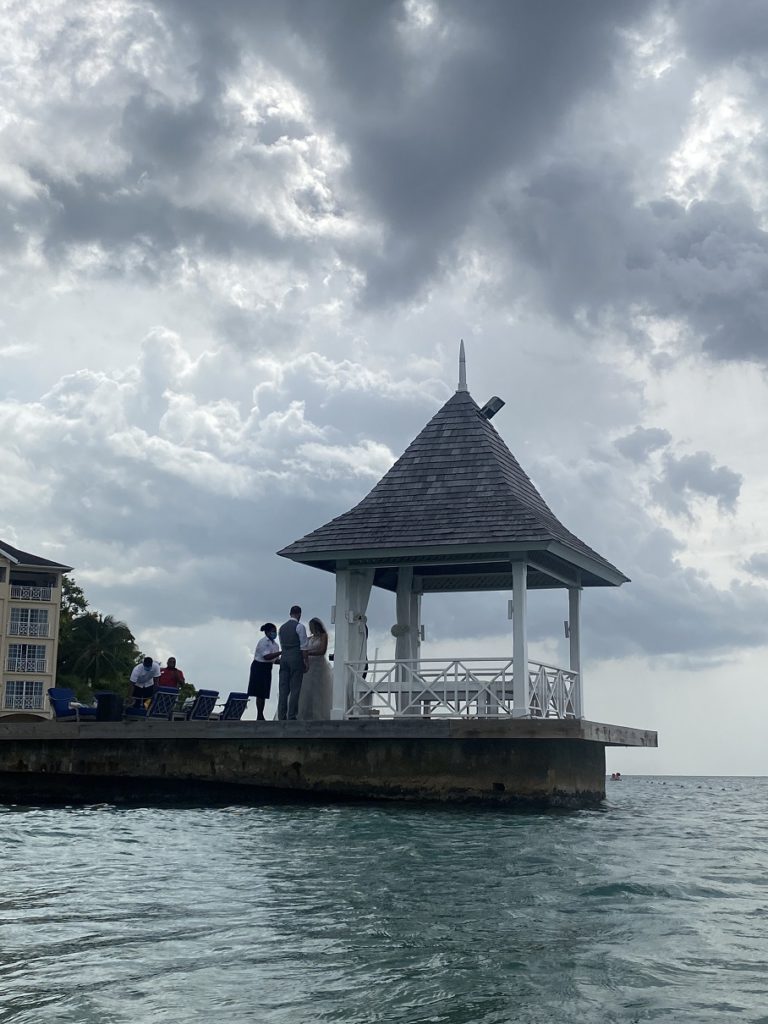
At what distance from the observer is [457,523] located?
768 inches

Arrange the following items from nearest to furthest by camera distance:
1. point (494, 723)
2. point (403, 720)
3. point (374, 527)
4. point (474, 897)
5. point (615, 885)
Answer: point (474, 897), point (615, 885), point (494, 723), point (403, 720), point (374, 527)

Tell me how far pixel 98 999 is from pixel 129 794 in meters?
13.4

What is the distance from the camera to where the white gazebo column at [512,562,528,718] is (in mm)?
18484

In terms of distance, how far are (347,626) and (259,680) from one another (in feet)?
6.06

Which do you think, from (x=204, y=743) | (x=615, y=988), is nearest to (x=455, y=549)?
(x=204, y=743)

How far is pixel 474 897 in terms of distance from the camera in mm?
9070

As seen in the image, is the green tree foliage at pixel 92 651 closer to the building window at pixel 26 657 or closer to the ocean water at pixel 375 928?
the building window at pixel 26 657

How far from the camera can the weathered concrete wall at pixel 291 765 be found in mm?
17953

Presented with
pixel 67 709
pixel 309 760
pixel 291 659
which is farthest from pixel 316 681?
pixel 67 709

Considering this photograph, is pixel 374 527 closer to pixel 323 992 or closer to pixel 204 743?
pixel 204 743

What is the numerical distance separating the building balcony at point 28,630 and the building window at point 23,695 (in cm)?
262

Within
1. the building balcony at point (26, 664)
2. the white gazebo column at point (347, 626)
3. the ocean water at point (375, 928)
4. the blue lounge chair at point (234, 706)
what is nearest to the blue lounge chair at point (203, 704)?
the blue lounge chair at point (234, 706)

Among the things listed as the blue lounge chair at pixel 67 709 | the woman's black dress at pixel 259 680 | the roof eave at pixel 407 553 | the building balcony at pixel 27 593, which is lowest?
the blue lounge chair at pixel 67 709

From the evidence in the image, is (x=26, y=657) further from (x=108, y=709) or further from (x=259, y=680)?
(x=259, y=680)
